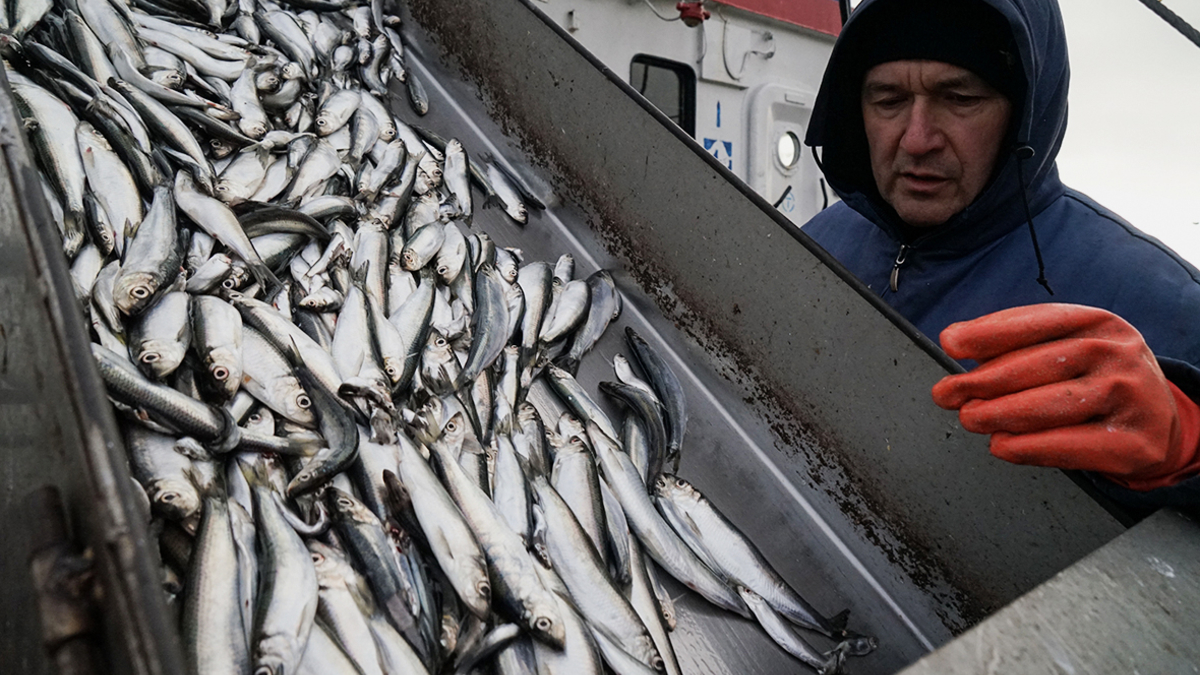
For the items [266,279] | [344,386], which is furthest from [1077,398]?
[266,279]

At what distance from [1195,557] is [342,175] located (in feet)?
7.73

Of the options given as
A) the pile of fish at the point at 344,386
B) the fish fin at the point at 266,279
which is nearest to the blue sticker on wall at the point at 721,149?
the pile of fish at the point at 344,386

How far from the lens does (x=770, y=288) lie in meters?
1.84

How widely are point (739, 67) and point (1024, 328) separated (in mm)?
3829

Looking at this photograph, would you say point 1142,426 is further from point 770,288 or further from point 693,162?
point 693,162

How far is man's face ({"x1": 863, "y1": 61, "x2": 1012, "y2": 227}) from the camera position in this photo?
1.65 m

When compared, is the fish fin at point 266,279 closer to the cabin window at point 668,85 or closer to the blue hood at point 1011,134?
the blue hood at point 1011,134

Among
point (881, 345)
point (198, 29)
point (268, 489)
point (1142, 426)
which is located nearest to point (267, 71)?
point (198, 29)

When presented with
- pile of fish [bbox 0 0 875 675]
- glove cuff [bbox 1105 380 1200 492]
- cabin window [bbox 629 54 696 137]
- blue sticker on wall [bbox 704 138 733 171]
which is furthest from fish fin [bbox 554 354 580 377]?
blue sticker on wall [bbox 704 138 733 171]

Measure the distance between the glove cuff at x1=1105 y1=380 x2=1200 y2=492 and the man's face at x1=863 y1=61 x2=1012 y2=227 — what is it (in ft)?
2.38

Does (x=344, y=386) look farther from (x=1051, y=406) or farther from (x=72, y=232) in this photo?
(x=1051, y=406)

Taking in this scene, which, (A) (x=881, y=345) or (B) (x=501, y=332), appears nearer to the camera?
(A) (x=881, y=345)

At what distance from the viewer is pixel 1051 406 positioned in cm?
113

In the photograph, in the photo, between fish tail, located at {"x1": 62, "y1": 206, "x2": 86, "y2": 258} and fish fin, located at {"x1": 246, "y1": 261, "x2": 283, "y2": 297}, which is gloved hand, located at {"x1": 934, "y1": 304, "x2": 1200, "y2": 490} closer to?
fish fin, located at {"x1": 246, "y1": 261, "x2": 283, "y2": 297}
